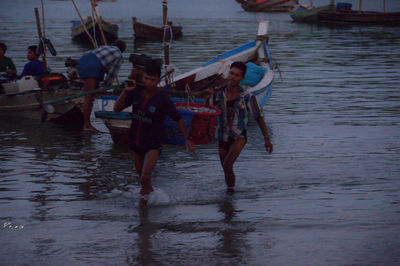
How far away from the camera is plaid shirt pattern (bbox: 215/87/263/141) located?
7605mm

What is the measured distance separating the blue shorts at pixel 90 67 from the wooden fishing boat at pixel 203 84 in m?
0.44

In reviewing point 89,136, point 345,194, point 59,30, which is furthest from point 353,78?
point 59,30

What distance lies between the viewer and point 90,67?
10836mm

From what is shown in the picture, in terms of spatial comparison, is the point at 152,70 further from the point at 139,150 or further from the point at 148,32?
the point at 148,32

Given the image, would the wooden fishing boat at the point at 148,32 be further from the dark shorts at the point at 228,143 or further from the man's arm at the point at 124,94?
the man's arm at the point at 124,94

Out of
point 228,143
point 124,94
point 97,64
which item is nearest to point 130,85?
point 124,94

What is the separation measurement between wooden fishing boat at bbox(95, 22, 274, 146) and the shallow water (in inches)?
18.9

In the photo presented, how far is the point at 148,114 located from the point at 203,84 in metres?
7.28

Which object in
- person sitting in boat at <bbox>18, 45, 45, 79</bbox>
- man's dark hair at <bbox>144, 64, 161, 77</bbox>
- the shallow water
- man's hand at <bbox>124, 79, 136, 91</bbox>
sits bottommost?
the shallow water

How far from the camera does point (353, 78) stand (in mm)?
21797

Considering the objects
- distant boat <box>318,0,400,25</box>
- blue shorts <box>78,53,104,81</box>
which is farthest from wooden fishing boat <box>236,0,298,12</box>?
blue shorts <box>78,53,104,81</box>

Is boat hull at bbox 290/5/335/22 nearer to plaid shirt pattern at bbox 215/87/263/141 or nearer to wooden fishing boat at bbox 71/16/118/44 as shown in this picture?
wooden fishing boat at bbox 71/16/118/44

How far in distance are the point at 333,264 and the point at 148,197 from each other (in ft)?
8.75

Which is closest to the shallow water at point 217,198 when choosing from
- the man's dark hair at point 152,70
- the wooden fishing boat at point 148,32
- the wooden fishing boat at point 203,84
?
the wooden fishing boat at point 203,84
